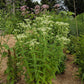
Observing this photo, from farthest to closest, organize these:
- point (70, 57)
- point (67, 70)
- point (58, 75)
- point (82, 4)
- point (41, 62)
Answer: point (82, 4), point (70, 57), point (67, 70), point (58, 75), point (41, 62)

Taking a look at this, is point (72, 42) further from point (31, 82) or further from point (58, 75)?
point (31, 82)

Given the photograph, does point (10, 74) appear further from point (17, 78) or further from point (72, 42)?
point (72, 42)

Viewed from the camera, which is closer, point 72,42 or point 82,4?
point 72,42

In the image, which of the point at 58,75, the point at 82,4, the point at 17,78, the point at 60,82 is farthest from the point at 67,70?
the point at 82,4

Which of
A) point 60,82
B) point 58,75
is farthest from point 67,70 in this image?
point 60,82

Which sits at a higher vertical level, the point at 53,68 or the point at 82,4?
the point at 82,4

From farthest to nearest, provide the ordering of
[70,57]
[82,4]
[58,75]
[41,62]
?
[82,4] < [70,57] < [58,75] < [41,62]

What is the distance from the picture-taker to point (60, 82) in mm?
2664

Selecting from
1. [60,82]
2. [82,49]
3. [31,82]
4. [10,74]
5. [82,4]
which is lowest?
[60,82]

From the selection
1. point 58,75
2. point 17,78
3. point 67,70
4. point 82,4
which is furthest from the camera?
point 82,4

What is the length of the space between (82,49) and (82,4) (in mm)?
19798

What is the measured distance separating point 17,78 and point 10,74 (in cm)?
22

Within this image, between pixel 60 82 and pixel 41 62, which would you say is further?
pixel 60 82

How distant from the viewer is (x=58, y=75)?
2932mm
